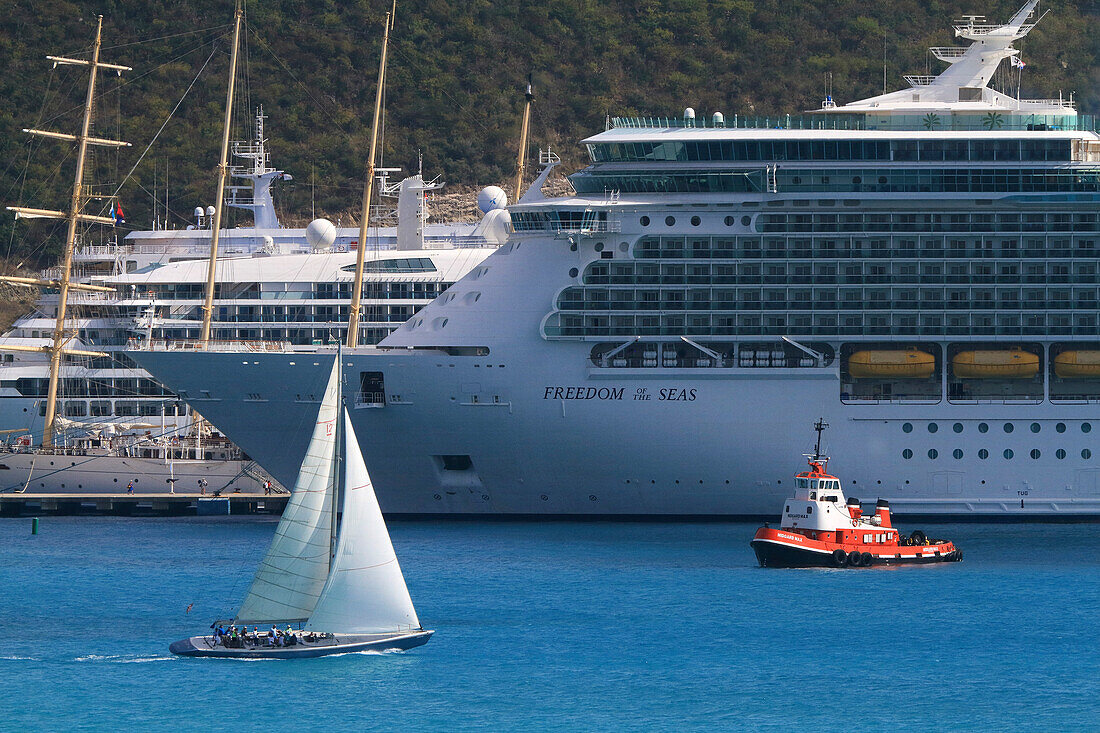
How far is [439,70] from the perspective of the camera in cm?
11031

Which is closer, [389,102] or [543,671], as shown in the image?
[543,671]

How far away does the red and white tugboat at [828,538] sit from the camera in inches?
1886

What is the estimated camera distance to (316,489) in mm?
37438

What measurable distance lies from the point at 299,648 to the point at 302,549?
5.92 feet

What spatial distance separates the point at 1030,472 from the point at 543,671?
2149 cm

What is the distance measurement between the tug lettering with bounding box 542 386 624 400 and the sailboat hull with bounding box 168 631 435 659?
16.4 metres

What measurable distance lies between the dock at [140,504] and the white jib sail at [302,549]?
26.7 metres

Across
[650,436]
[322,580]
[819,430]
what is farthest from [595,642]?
[650,436]

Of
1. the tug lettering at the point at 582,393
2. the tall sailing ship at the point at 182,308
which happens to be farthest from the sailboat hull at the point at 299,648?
A: the tall sailing ship at the point at 182,308

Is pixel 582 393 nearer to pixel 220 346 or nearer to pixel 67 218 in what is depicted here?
pixel 220 346

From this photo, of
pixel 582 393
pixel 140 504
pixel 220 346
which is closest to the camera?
pixel 582 393

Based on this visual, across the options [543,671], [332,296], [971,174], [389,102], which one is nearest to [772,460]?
[971,174]

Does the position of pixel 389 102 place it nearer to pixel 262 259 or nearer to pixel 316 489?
pixel 262 259

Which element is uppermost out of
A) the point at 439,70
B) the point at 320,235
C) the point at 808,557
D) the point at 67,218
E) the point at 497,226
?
the point at 439,70
